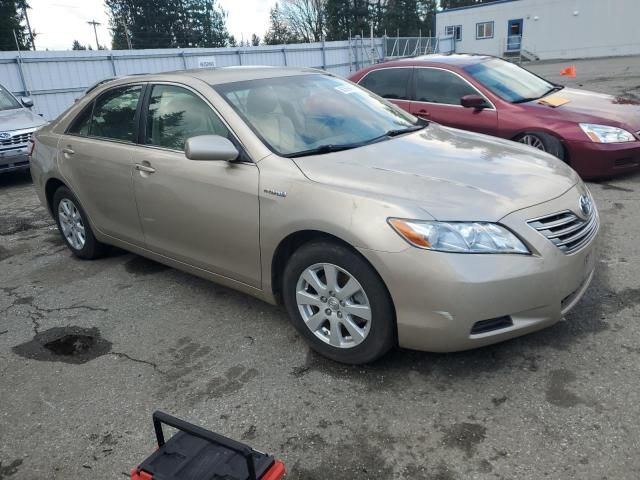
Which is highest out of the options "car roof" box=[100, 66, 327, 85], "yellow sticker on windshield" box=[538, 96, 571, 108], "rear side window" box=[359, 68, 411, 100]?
"car roof" box=[100, 66, 327, 85]

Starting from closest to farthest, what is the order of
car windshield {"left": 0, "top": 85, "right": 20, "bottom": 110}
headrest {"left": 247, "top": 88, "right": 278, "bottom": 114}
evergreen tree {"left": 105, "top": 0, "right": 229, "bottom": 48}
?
headrest {"left": 247, "top": 88, "right": 278, "bottom": 114} → car windshield {"left": 0, "top": 85, "right": 20, "bottom": 110} → evergreen tree {"left": 105, "top": 0, "right": 229, "bottom": 48}

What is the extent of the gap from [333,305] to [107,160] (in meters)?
2.35

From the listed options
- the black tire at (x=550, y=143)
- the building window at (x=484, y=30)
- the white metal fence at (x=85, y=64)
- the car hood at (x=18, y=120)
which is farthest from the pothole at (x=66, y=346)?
the building window at (x=484, y=30)

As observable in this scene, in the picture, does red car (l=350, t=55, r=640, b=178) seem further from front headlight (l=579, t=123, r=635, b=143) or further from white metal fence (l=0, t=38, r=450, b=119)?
white metal fence (l=0, t=38, r=450, b=119)

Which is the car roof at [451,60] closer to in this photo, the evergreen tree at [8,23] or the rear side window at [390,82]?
the rear side window at [390,82]

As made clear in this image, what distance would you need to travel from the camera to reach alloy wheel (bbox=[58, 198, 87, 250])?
483cm

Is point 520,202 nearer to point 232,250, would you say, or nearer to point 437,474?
point 437,474

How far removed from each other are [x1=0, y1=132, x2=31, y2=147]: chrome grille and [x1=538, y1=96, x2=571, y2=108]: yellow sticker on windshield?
770cm

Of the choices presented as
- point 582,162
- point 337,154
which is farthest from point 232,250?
point 582,162

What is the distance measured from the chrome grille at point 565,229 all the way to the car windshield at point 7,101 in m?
9.66

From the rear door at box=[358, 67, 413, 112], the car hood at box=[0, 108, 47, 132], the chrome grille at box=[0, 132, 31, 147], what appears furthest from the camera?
the car hood at box=[0, 108, 47, 132]

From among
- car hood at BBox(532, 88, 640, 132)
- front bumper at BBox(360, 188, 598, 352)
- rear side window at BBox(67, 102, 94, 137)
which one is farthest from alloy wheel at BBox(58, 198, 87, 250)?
car hood at BBox(532, 88, 640, 132)

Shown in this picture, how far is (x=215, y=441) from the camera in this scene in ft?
5.72

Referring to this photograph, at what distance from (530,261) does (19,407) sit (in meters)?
2.78
